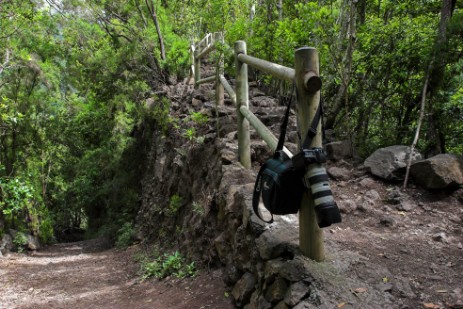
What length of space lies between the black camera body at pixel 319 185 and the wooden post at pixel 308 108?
17 centimetres

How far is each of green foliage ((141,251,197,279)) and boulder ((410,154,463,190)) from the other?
2.74m

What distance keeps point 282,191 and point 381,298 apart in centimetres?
86

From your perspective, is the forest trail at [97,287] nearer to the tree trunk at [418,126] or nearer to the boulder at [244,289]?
the boulder at [244,289]

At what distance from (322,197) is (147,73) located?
10259 mm

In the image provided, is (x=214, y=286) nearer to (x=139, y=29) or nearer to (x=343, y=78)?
(x=343, y=78)

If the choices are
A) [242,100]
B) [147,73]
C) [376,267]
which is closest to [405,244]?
[376,267]

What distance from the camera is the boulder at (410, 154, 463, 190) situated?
3541mm

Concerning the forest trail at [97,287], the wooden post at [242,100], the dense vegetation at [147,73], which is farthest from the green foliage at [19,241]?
the wooden post at [242,100]

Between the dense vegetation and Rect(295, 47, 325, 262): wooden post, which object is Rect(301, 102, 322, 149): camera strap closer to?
Rect(295, 47, 325, 262): wooden post

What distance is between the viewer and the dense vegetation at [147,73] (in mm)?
4566

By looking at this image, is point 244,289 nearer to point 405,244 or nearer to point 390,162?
point 405,244

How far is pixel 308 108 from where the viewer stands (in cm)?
242

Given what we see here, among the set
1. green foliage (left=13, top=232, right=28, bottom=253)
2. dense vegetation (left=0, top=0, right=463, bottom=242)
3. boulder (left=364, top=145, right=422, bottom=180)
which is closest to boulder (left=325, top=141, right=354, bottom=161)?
dense vegetation (left=0, top=0, right=463, bottom=242)

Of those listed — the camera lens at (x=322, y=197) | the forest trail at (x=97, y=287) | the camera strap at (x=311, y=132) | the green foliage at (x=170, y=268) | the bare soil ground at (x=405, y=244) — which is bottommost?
the forest trail at (x=97, y=287)
